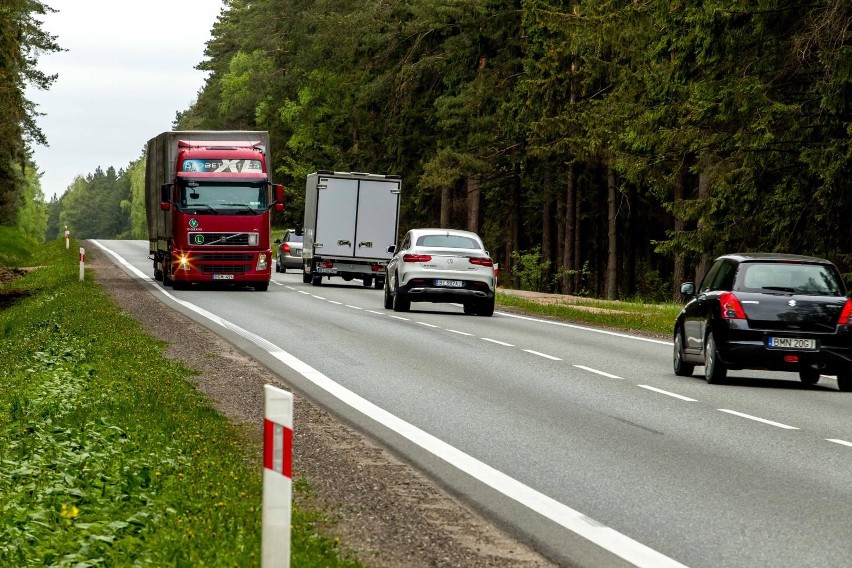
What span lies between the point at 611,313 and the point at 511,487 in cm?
2373

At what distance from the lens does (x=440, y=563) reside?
6633 millimetres

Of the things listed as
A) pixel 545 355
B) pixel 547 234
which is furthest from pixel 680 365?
pixel 547 234

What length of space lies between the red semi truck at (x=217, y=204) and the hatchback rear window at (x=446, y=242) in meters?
6.38

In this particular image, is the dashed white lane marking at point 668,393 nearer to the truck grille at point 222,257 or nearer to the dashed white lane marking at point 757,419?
the dashed white lane marking at point 757,419

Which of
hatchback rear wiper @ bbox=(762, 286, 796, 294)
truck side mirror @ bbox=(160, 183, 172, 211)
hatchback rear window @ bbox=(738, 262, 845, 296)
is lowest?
hatchback rear wiper @ bbox=(762, 286, 796, 294)

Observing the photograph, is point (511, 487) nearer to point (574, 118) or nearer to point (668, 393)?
point (668, 393)

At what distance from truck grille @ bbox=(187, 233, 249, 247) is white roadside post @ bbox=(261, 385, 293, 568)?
30.2 meters

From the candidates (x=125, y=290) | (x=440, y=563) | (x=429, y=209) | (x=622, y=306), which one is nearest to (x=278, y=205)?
(x=125, y=290)

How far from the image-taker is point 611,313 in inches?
1270

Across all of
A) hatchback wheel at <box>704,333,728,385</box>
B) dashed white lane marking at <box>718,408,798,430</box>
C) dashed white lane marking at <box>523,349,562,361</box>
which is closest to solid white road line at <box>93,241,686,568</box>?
dashed white lane marking at <box>718,408,798,430</box>

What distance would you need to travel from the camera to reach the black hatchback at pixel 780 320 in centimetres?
1577

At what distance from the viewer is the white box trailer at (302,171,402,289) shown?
42.8m

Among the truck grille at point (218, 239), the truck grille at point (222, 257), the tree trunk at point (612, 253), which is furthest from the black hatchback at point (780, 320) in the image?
the tree trunk at point (612, 253)

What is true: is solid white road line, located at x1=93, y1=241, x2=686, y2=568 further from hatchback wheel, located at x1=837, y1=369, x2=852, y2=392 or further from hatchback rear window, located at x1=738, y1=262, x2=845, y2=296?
hatchback wheel, located at x1=837, y1=369, x2=852, y2=392
